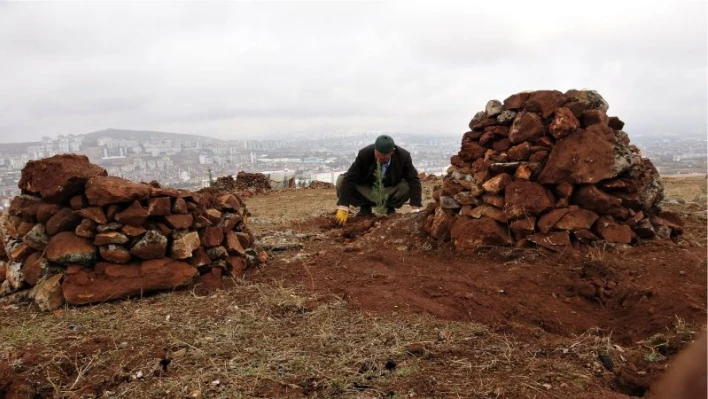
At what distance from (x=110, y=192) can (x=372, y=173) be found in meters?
4.47

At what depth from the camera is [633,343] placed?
299 cm

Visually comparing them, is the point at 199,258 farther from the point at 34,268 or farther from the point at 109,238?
the point at 34,268

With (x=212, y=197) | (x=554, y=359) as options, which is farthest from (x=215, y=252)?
(x=554, y=359)

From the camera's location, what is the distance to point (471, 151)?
18.1 feet

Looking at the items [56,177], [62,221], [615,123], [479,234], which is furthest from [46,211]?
[615,123]

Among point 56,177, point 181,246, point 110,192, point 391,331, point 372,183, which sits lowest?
point 391,331

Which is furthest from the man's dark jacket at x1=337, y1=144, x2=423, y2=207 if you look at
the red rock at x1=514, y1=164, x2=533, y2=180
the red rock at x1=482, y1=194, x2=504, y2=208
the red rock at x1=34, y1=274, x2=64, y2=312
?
the red rock at x1=34, y1=274, x2=64, y2=312

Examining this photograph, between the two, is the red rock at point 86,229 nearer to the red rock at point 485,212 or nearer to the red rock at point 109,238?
the red rock at point 109,238

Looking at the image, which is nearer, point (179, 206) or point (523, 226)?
point (179, 206)

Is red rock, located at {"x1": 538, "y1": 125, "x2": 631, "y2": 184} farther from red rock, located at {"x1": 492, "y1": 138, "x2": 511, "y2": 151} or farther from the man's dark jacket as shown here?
the man's dark jacket

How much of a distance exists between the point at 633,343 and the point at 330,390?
2003 mm

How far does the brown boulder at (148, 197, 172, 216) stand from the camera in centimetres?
401

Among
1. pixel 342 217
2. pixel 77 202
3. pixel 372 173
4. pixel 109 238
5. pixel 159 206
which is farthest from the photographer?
pixel 372 173

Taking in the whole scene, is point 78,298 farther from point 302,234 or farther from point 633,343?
point 633,343
